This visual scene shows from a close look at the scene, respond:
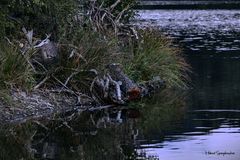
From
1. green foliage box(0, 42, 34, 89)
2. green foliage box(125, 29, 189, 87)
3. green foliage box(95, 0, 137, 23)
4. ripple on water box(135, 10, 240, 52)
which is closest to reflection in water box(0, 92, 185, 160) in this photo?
green foliage box(0, 42, 34, 89)

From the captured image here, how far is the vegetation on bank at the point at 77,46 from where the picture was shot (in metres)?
14.6

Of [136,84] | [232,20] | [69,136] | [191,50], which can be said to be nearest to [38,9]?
[136,84]

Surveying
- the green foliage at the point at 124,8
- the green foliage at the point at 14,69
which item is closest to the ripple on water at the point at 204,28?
the green foliage at the point at 124,8

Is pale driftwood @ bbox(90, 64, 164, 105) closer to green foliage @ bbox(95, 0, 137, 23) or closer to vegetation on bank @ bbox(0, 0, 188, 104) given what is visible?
vegetation on bank @ bbox(0, 0, 188, 104)

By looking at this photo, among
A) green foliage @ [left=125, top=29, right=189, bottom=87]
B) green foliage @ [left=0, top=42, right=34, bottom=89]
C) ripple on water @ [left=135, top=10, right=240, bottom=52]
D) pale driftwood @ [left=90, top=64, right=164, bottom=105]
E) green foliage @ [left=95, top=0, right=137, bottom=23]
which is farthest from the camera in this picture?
ripple on water @ [left=135, top=10, right=240, bottom=52]

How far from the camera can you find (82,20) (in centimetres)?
1703

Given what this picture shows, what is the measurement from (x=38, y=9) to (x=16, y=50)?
1863 mm

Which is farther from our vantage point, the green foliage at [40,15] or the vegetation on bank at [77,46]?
the green foliage at [40,15]

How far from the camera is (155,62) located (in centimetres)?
1744

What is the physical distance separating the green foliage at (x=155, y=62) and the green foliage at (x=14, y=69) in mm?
2690

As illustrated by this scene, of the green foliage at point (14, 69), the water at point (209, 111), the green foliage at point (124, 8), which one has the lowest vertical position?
the water at point (209, 111)

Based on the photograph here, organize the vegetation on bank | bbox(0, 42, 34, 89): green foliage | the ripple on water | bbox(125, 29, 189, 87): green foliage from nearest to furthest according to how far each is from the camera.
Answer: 1. bbox(0, 42, 34, 89): green foliage
2. the vegetation on bank
3. bbox(125, 29, 189, 87): green foliage
4. the ripple on water

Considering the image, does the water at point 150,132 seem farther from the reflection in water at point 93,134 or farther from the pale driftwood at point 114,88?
the pale driftwood at point 114,88

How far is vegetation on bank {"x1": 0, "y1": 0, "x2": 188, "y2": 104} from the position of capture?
14586 millimetres
